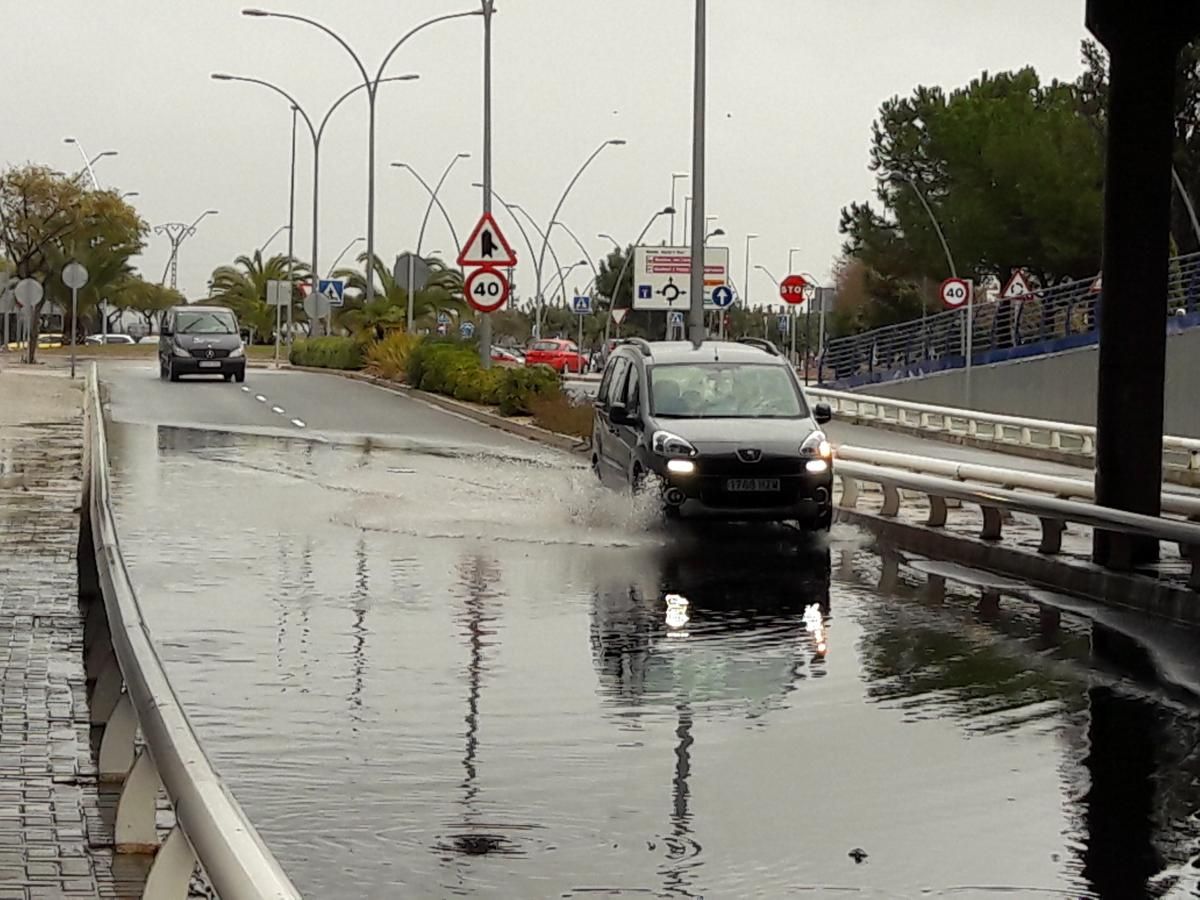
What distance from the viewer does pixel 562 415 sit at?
35188 millimetres

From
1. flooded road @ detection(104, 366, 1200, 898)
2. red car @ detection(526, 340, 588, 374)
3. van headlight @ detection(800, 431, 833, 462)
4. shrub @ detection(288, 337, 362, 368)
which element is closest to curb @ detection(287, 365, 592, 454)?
shrub @ detection(288, 337, 362, 368)

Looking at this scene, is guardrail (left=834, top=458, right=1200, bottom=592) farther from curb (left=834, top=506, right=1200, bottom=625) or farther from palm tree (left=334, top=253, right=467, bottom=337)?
palm tree (left=334, top=253, right=467, bottom=337)

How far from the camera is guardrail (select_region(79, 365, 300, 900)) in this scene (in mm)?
4445

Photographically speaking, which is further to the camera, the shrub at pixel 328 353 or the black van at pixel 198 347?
the shrub at pixel 328 353

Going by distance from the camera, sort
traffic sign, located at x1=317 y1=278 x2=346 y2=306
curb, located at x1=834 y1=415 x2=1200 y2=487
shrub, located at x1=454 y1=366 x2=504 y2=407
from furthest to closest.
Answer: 1. traffic sign, located at x1=317 y1=278 x2=346 y2=306
2. shrub, located at x1=454 y1=366 x2=504 y2=407
3. curb, located at x1=834 y1=415 x2=1200 y2=487

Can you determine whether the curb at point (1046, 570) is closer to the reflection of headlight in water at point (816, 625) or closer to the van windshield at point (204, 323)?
the reflection of headlight in water at point (816, 625)

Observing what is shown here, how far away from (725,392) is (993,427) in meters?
23.0

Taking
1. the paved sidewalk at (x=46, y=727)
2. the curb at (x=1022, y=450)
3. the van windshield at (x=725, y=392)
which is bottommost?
the curb at (x=1022, y=450)

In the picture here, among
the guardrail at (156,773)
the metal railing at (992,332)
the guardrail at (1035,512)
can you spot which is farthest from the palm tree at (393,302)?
the guardrail at (156,773)

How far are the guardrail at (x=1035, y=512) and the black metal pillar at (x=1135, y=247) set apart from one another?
49 cm

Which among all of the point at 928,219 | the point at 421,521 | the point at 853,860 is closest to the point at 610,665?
the point at 853,860

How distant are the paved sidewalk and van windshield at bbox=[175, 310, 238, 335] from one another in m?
32.7

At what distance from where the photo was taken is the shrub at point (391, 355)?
5406 centimetres

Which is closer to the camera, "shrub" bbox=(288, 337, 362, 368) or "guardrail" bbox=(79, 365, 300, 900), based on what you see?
"guardrail" bbox=(79, 365, 300, 900)
